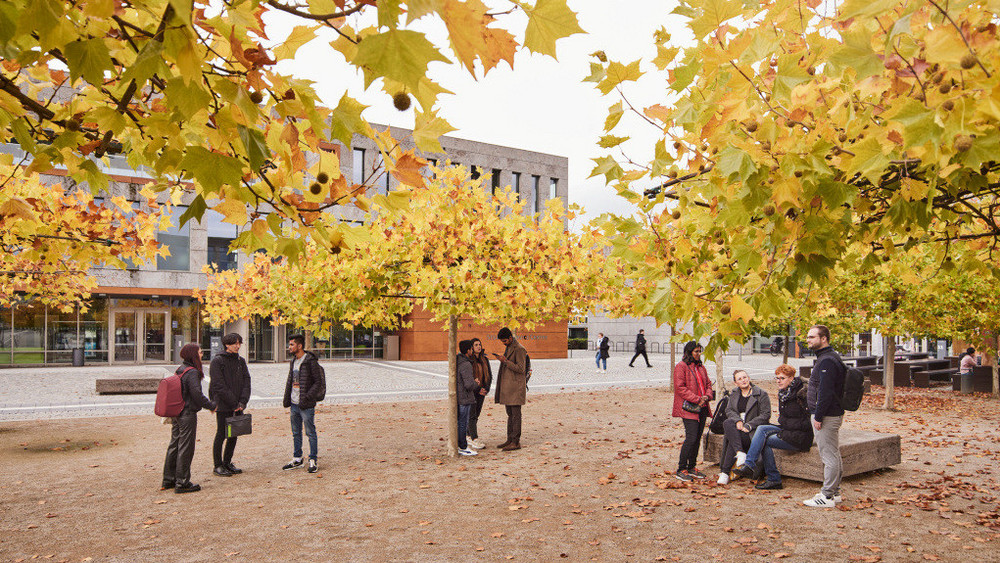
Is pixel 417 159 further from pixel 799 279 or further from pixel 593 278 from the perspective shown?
pixel 593 278

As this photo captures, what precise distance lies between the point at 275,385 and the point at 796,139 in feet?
64.9

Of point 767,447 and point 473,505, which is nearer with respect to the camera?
point 473,505

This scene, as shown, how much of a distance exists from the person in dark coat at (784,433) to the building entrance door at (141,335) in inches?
1167

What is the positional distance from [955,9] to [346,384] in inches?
790

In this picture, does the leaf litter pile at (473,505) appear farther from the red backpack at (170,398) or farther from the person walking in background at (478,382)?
the red backpack at (170,398)

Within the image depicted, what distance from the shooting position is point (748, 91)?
2.50 m

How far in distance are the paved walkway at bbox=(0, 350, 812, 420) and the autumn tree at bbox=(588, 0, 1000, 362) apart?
13432 mm

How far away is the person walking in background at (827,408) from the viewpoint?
6.20 metres

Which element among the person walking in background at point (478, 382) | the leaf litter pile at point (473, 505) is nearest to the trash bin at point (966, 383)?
the leaf litter pile at point (473, 505)

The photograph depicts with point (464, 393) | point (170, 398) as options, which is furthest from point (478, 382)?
point (170, 398)

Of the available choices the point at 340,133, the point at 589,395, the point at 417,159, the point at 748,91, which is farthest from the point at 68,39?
the point at 589,395

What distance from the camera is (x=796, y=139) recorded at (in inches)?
102

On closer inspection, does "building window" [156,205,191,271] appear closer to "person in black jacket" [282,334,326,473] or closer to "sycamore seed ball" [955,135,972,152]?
"person in black jacket" [282,334,326,473]

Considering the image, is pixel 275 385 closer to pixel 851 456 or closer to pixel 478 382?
pixel 478 382
